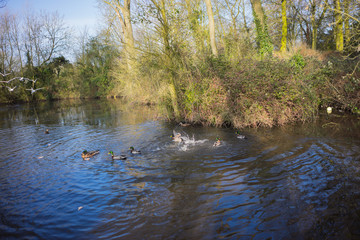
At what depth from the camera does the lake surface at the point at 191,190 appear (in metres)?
4.37

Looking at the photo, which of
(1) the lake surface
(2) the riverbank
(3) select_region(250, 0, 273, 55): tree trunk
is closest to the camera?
(1) the lake surface

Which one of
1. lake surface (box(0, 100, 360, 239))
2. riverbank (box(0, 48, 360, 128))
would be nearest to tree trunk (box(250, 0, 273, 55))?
riverbank (box(0, 48, 360, 128))

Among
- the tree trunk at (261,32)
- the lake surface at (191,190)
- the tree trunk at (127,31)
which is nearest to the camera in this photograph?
the lake surface at (191,190)

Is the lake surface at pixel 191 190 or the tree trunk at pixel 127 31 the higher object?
the tree trunk at pixel 127 31

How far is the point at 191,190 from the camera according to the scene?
580 centimetres

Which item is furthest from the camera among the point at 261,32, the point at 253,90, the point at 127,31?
the point at 127,31

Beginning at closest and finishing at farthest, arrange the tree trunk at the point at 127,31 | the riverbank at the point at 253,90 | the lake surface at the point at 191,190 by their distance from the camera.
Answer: the lake surface at the point at 191,190, the riverbank at the point at 253,90, the tree trunk at the point at 127,31

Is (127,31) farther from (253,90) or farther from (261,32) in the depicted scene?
(253,90)

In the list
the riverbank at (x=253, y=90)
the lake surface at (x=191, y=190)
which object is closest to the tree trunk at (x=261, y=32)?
the riverbank at (x=253, y=90)

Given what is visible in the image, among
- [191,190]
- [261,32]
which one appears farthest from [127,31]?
[191,190]

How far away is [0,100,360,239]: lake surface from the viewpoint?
437 cm

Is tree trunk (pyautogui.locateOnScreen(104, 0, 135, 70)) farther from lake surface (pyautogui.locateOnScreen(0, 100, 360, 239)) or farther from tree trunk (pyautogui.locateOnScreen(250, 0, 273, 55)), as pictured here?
tree trunk (pyautogui.locateOnScreen(250, 0, 273, 55))

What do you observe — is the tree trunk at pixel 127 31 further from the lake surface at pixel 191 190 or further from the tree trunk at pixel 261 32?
the tree trunk at pixel 261 32

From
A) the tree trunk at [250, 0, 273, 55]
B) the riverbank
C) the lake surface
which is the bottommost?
the lake surface
